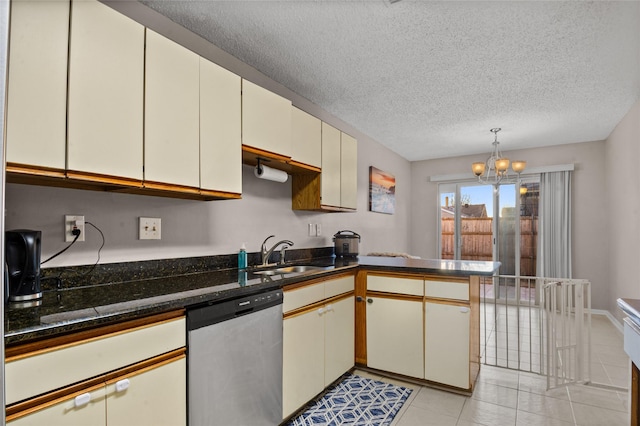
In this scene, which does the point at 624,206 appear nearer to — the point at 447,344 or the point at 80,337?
the point at 447,344

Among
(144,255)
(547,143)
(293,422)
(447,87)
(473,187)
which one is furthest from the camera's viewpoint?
(473,187)

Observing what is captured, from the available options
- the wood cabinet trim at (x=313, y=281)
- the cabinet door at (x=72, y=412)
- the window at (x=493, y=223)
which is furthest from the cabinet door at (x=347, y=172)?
the window at (x=493, y=223)

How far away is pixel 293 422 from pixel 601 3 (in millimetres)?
3097

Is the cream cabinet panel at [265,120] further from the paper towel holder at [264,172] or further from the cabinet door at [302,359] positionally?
the cabinet door at [302,359]

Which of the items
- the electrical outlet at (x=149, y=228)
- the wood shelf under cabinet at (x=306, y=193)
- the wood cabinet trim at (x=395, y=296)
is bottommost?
the wood cabinet trim at (x=395, y=296)

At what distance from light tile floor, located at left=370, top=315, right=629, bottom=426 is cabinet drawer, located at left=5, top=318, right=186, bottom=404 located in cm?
156

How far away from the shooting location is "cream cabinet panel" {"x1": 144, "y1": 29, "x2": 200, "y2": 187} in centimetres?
163

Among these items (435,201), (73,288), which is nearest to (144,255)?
(73,288)

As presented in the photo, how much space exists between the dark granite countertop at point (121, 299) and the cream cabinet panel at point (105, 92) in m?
0.53

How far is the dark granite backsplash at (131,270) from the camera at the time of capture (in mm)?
1569

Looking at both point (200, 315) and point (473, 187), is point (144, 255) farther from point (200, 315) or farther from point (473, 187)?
point (473, 187)

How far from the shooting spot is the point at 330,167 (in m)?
3.11

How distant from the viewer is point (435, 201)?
6305 millimetres

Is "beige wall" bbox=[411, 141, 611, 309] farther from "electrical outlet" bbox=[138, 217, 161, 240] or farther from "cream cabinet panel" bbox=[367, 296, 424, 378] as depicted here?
"electrical outlet" bbox=[138, 217, 161, 240]
